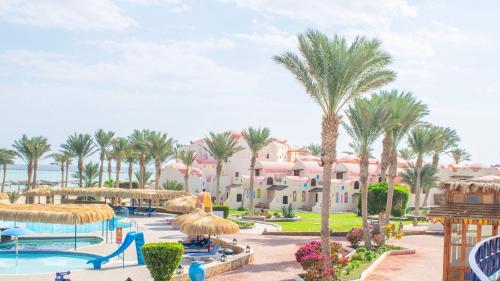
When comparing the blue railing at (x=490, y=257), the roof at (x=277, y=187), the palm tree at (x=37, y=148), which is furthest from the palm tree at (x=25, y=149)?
the blue railing at (x=490, y=257)

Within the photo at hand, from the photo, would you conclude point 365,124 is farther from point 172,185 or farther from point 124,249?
point 172,185

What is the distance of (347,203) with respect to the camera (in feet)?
225

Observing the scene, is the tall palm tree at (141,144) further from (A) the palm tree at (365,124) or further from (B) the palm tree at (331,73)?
(B) the palm tree at (331,73)

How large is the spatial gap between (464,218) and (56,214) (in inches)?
823

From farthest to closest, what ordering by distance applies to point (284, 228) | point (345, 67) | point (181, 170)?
1. point (181, 170)
2. point (284, 228)
3. point (345, 67)

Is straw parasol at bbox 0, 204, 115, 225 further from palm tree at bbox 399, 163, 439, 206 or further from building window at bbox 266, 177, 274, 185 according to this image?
palm tree at bbox 399, 163, 439, 206

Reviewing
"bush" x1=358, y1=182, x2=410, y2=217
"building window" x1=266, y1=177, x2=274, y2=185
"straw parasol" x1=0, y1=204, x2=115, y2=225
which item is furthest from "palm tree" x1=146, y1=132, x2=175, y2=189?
"straw parasol" x1=0, y1=204, x2=115, y2=225

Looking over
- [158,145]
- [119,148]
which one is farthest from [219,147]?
[119,148]

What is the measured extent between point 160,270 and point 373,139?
58.1ft

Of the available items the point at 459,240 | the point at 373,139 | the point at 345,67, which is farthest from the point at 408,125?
the point at 459,240

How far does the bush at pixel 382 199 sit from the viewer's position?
172ft

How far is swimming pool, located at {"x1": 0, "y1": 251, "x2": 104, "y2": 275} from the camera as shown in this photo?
2678cm

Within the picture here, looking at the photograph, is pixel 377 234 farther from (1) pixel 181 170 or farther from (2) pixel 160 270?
(1) pixel 181 170

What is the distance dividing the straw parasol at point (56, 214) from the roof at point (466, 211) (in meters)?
18.2
